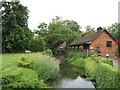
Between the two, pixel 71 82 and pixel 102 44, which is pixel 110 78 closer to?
pixel 71 82

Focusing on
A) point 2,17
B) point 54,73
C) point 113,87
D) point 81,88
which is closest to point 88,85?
point 81,88

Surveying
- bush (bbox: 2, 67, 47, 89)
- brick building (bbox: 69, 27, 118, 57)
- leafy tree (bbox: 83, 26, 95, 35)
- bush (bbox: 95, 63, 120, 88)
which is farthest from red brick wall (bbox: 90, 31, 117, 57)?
leafy tree (bbox: 83, 26, 95, 35)

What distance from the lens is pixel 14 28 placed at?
4378 cm

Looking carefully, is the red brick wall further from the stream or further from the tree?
the stream

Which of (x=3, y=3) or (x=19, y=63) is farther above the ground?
(x=3, y=3)

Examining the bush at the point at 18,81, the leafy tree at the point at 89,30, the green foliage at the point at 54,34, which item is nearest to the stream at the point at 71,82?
the bush at the point at 18,81

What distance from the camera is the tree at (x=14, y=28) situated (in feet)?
141

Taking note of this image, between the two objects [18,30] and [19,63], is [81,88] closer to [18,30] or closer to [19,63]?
[19,63]

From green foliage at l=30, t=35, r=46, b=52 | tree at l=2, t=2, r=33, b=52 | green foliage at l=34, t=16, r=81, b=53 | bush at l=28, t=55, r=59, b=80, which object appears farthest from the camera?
green foliage at l=34, t=16, r=81, b=53

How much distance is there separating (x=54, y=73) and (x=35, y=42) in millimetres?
27470

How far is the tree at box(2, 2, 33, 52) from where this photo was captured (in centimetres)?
4306

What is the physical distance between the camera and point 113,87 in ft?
46.7

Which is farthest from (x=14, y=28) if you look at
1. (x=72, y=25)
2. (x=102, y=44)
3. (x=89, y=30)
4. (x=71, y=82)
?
(x=89, y=30)

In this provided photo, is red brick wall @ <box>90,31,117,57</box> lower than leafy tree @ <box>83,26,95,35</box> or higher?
lower
